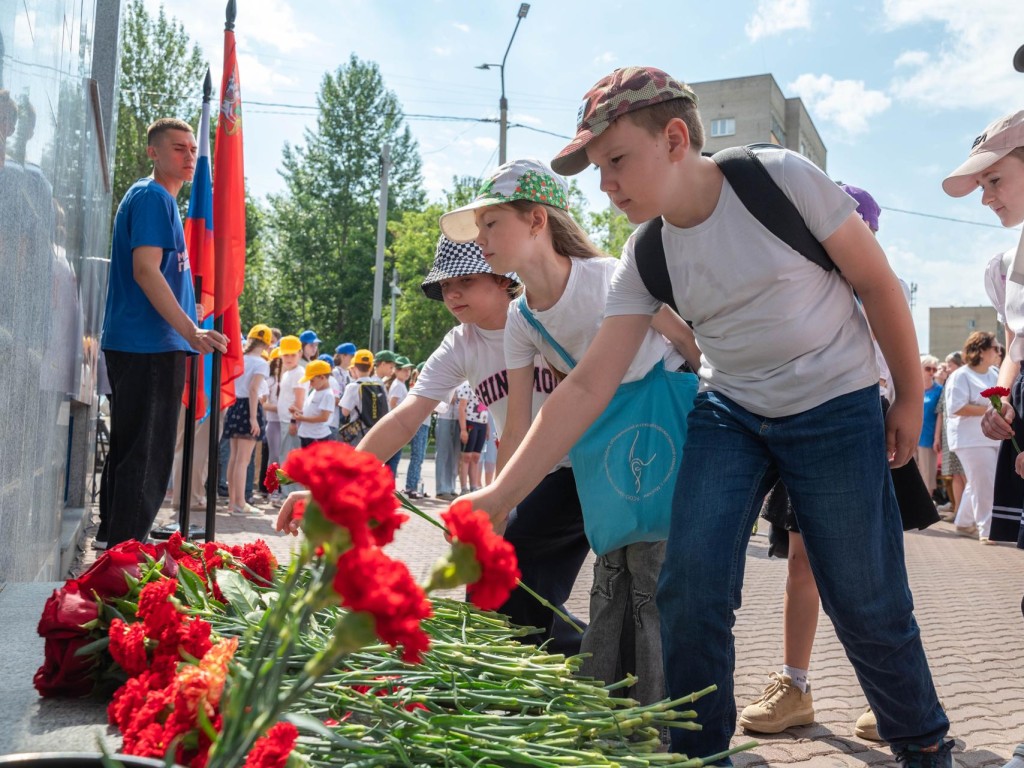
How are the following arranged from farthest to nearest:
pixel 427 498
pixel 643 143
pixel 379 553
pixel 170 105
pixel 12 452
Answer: pixel 170 105 < pixel 427 498 < pixel 12 452 < pixel 643 143 < pixel 379 553

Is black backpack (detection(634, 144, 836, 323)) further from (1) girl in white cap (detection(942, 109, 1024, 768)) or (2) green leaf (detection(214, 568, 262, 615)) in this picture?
(2) green leaf (detection(214, 568, 262, 615))

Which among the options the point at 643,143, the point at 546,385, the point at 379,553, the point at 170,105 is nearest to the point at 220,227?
the point at 546,385

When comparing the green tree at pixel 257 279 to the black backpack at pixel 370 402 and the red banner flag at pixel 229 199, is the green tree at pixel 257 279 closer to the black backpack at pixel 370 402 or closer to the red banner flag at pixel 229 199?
the black backpack at pixel 370 402

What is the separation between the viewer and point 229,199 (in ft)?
22.5

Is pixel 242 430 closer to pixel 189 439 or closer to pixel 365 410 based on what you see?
pixel 365 410

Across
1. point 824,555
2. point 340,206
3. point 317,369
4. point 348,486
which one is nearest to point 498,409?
point 824,555

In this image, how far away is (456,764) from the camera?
4.74 feet

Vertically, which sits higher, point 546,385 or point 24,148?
point 24,148

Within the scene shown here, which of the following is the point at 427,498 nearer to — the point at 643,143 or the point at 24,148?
the point at 24,148

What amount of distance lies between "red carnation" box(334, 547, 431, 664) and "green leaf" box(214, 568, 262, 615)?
120cm

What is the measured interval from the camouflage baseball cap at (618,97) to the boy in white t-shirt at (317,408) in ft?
31.1

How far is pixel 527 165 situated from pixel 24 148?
1702mm

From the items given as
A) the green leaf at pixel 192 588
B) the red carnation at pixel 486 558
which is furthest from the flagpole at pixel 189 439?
the red carnation at pixel 486 558

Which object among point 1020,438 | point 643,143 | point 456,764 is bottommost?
point 456,764
